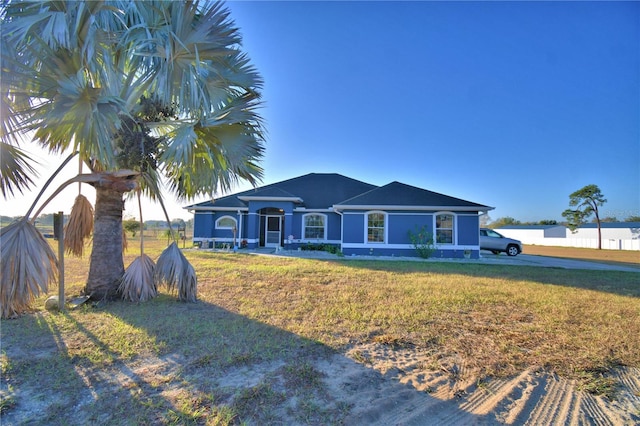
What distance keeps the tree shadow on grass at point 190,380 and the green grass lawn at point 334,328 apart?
1.1 inches

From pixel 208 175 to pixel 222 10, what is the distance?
3013 mm

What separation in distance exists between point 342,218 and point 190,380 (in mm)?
12835

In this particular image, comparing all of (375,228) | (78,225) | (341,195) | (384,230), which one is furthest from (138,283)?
(341,195)

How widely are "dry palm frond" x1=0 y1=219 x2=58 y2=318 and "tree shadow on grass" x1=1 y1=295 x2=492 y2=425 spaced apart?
1.87 feet

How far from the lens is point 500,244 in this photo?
17812 mm

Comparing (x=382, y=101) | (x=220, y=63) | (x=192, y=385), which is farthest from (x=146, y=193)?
(x=382, y=101)

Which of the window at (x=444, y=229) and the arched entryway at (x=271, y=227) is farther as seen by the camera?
the arched entryway at (x=271, y=227)

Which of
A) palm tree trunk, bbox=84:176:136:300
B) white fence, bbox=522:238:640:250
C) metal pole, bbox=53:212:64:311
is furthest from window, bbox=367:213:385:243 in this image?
white fence, bbox=522:238:640:250

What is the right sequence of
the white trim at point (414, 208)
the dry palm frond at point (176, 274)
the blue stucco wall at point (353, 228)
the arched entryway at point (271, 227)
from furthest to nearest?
the arched entryway at point (271, 227) → the blue stucco wall at point (353, 228) → the white trim at point (414, 208) → the dry palm frond at point (176, 274)

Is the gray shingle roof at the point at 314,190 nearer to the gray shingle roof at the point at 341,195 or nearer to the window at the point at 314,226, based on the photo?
the gray shingle roof at the point at 341,195

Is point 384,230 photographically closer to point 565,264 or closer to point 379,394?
point 565,264

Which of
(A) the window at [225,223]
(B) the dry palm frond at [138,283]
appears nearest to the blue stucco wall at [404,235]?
(A) the window at [225,223]

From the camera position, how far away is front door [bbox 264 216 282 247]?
18.9 meters

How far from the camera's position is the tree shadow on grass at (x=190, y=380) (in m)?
2.26
